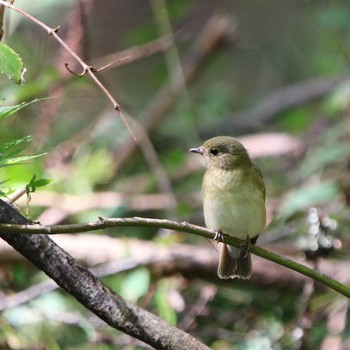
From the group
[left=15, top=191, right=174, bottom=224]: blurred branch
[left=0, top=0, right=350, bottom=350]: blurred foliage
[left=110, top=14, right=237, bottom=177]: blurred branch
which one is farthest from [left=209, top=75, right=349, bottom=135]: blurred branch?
[left=15, top=191, right=174, bottom=224]: blurred branch

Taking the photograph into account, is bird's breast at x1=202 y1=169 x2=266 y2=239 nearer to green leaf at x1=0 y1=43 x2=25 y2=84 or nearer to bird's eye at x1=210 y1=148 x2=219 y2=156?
bird's eye at x1=210 y1=148 x2=219 y2=156

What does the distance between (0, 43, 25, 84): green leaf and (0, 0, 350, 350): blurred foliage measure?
107mm

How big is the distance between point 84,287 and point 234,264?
1.59 meters

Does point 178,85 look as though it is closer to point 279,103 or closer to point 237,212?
point 279,103

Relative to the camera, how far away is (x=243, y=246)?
2.90 metres

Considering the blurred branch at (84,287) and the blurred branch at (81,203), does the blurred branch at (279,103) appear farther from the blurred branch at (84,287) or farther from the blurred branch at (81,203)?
the blurred branch at (84,287)

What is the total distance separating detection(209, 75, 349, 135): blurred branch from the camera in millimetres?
6336

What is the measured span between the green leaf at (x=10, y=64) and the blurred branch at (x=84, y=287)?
317mm

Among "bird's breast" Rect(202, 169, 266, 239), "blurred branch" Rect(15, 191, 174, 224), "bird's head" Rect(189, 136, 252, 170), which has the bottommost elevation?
"bird's breast" Rect(202, 169, 266, 239)

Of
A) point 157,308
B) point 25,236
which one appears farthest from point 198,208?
point 25,236

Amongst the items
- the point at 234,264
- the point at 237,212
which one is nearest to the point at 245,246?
the point at 237,212

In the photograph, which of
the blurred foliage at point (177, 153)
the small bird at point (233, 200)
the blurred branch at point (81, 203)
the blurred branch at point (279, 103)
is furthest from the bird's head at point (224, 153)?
the blurred branch at point (279, 103)

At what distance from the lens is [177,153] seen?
5441mm

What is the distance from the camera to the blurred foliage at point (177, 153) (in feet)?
14.0
